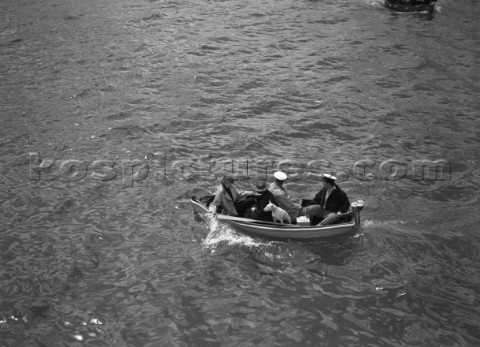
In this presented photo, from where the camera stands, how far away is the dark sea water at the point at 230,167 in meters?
14.5

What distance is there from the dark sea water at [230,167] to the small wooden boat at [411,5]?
54 cm

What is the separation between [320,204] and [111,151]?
28.9 feet

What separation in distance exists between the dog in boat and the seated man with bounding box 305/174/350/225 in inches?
27.2

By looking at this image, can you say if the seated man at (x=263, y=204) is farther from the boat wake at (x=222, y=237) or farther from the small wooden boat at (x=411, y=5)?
the small wooden boat at (x=411, y=5)

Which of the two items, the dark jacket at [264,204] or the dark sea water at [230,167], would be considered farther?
the dark jacket at [264,204]

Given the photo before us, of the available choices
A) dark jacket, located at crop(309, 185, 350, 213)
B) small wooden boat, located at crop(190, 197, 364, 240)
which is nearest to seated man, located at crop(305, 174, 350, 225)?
dark jacket, located at crop(309, 185, 350, 213)

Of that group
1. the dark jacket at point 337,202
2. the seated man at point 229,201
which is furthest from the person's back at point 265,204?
the dark jacket at point 337,202

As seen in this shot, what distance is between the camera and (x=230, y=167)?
835 inches

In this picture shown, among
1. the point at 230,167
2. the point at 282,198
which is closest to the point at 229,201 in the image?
the point at 282,198

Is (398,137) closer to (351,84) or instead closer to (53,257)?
(351,84)

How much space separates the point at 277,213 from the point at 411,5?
24.4 meters

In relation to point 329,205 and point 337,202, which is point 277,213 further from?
point 337,202

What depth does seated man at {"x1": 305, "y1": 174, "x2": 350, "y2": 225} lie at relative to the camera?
1677 centimetres

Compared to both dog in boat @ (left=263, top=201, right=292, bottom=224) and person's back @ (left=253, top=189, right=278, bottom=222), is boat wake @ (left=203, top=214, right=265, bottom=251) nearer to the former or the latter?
person's back @ (left=253, top=189, right=278, bottom=222)
